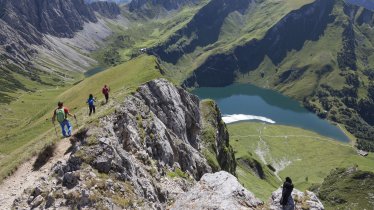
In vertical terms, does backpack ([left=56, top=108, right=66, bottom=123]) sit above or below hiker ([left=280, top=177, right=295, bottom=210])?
above

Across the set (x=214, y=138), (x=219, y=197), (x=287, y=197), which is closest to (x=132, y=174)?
(x=219, y=197)

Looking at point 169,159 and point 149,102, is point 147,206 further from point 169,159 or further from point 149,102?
point 149,102

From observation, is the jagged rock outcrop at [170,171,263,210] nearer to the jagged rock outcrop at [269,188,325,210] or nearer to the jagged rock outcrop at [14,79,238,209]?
the jagged rock outcrop at [14,79,238,209]

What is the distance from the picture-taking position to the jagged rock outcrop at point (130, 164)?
41500 mm

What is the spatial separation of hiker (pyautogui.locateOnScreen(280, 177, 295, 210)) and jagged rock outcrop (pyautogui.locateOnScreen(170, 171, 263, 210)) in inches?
86.2

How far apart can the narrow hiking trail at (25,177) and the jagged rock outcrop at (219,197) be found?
50.3 feet

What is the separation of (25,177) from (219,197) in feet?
74.6

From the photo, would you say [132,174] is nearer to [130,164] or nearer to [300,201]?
[130,164]

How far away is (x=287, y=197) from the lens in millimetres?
37875

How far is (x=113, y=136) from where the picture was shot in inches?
2060

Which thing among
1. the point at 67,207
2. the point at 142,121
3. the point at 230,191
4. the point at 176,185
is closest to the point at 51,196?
the point at 67,207

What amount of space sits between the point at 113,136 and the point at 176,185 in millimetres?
12284

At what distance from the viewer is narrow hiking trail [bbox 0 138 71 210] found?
43750 millimetres

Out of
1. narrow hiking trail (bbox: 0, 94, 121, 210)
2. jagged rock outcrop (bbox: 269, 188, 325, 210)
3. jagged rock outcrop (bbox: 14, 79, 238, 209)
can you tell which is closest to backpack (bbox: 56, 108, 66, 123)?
narrow hiking trail (bbox: 0, 94, 121, 210)
